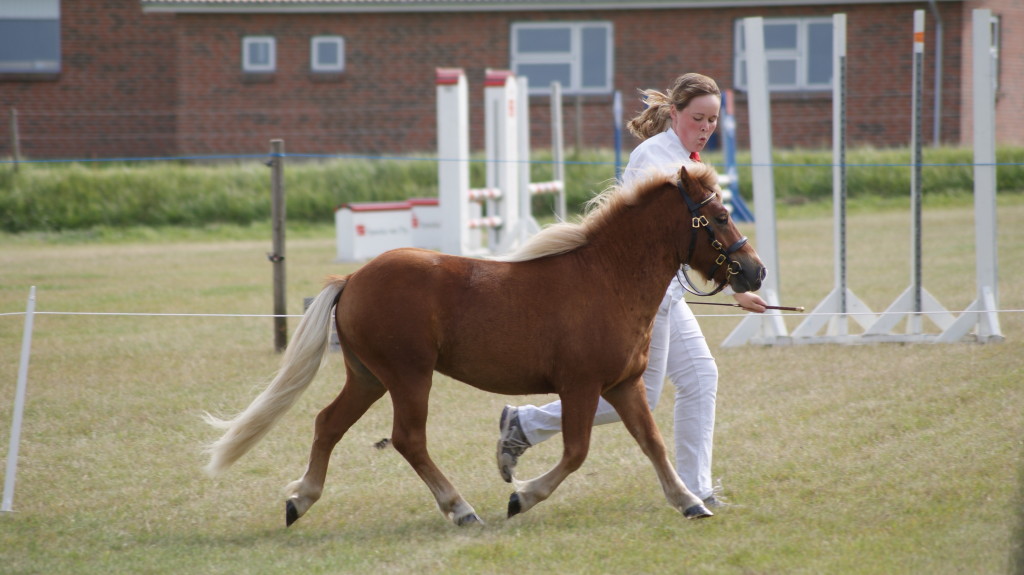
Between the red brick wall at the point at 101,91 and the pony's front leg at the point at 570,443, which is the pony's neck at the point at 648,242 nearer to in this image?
the pony's front leg at the point at 570,443

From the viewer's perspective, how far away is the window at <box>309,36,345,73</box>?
26969mm

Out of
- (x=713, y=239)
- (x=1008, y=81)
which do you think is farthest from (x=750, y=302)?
(x=1008, y=81)

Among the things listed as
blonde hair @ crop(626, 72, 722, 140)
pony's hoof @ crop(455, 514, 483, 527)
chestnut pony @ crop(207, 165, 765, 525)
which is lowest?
pony's hoof @ crop(455, 514, 483, 527)

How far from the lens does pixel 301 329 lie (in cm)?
504

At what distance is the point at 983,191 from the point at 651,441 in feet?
16.9

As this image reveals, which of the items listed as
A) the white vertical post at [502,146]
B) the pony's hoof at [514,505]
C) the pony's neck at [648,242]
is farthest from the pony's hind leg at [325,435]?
the white vertical post at [502,146]

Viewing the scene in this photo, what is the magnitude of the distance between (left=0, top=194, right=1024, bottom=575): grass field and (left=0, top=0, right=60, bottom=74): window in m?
19.5

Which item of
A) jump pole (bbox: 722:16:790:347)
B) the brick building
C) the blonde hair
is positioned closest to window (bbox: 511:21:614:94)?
the brick building

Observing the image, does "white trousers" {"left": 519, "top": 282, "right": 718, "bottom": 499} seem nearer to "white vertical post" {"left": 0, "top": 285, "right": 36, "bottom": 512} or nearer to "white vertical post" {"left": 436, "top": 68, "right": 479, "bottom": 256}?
"white vertical post" {"left": 0, "top": 285, "right": 36, "bottom": 512}

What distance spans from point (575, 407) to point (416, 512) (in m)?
1.05

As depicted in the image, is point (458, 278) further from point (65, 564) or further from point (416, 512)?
point (65, 564)

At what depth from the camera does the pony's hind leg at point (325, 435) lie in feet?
16.7

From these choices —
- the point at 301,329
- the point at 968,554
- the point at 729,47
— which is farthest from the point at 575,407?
the point at 729,47

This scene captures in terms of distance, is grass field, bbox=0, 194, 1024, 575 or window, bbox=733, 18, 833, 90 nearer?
grass field, bbox=0, 194, 1024, 575
